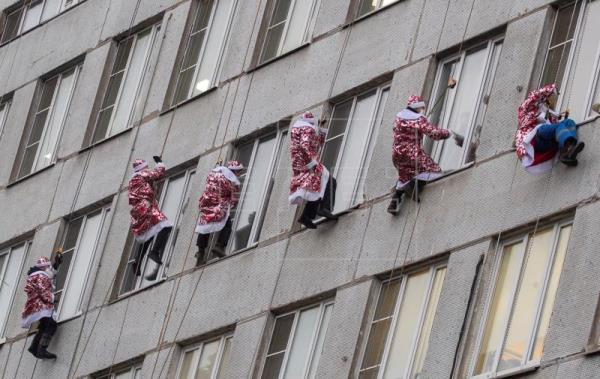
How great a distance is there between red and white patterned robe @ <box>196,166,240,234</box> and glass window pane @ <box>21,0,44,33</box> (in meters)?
11.0

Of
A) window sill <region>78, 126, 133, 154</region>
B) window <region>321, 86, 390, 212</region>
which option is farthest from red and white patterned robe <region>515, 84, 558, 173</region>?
window sill <region>78, 126, 133, 154</region>

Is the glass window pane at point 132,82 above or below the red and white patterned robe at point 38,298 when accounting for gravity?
above

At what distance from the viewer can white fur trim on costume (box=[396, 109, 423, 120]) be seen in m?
35.8

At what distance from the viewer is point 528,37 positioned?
35.2 meters

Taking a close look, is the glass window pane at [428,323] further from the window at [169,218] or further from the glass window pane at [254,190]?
the window at [169,218]

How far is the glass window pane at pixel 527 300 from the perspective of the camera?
32.6m

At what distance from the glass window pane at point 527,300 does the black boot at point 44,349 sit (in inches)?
484

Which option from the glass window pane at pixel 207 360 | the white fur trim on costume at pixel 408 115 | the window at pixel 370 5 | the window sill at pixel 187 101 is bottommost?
the glass window pane at pixel 207 360

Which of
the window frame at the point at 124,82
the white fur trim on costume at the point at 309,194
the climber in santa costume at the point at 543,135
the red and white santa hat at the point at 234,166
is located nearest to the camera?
the climber in santa costume at the point at 543,135

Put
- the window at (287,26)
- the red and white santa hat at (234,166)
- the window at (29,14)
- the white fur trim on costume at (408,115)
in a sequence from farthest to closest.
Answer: the window at (29,14)
the window at (287,26)
the red and white santa hat at (234,166)
the white fur trim on costume at (408,115)

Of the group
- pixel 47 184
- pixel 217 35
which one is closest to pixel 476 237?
pixel 217 35

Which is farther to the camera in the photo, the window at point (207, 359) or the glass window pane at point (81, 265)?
the glass window pane at point (81, 265)

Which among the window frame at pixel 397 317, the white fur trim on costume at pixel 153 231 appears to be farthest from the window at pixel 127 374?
the window frame at pixel 397 317

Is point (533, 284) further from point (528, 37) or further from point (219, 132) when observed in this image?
point (219, 132)
